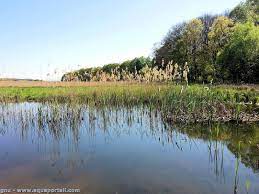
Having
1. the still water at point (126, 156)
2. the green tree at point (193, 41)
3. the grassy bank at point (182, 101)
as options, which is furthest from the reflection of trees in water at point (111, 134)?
the green tree at point (193, 41)

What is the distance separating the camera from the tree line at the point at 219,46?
25219 millimetres

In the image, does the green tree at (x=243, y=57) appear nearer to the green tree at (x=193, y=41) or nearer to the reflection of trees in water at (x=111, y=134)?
the green tree at (x=193, y=41)

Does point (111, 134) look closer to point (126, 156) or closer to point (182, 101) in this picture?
point (126, 156)

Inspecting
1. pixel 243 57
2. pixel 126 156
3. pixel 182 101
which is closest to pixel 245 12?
pixel 243 57

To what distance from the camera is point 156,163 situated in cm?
512

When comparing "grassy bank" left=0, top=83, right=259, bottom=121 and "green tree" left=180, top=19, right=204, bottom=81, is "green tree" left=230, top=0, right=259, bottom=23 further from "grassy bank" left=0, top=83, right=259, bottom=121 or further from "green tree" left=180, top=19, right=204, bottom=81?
"grassy bank" left=0, top=83, right=259, bottom=121

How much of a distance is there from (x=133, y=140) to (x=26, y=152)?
2084mm

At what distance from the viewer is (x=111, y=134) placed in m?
7.28

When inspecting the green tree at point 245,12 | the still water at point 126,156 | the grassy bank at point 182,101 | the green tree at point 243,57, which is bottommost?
the still water at point 126,156

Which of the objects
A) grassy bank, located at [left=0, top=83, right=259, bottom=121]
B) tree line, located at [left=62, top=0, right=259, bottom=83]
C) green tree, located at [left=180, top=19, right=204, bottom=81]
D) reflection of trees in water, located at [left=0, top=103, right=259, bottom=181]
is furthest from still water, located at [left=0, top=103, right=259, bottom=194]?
green tree, located at [left=180, top=19, right=204, bottom=81]

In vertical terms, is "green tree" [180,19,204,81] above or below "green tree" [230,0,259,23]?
below

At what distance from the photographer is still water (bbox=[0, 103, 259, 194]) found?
4.16 m

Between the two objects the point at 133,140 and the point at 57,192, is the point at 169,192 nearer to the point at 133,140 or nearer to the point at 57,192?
the point at 57,192

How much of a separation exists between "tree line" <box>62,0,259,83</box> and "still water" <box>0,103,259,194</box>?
1533cm
